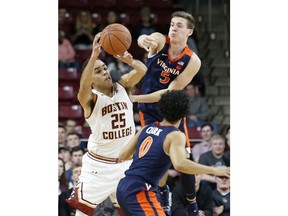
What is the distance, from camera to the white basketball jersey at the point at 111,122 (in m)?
7.81

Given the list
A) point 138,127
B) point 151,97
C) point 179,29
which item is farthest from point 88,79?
point 138,127

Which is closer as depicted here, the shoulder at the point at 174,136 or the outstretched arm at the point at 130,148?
the shoulder at the point at 174,136

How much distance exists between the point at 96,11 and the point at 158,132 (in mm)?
7304

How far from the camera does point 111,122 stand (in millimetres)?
7832

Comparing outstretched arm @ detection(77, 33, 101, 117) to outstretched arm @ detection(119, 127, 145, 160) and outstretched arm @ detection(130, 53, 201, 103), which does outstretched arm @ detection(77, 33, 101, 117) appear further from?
outstretched arm @ detection(119, 127, 145, 160)

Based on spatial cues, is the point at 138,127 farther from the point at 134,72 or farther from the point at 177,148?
the point at 177,148

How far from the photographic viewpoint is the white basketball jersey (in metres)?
7.81

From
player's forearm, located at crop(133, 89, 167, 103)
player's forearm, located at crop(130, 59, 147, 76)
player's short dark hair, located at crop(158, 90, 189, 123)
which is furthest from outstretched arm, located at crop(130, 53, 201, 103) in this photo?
player's short dark hair, located at crop(158, 90, 189, 123)

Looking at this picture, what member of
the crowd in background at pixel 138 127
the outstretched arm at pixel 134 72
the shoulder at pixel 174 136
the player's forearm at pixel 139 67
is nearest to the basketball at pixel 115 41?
the outstretched arm at pixel 134 72

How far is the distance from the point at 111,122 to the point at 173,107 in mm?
1370

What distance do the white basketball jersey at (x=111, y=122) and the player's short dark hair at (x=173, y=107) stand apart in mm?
1215

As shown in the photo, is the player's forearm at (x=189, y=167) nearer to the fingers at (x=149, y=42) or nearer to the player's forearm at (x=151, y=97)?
the player's forearm at (x=151, y=97)
